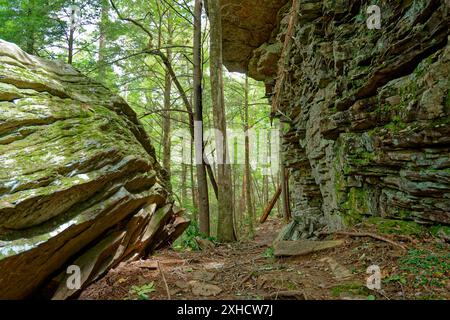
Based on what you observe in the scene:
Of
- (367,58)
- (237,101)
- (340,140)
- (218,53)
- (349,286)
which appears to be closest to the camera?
(349,286)

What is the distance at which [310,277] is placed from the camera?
3.90 metres

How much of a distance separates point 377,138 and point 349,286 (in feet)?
10.4

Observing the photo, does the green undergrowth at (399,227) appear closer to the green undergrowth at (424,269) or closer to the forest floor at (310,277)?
the forest floor at (310,277)

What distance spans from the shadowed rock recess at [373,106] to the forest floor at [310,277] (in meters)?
0.95

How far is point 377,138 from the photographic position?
544cm

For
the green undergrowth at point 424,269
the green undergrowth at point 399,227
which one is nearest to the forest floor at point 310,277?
the green undergrowth at point 424,269

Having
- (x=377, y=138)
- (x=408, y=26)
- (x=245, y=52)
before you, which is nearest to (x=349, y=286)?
(x=377, y=138)

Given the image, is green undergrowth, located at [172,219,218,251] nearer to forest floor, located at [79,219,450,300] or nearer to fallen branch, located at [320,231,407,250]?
forest floor, located at [79,219,450,300]

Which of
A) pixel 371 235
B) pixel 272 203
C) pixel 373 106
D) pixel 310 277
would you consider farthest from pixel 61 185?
pixel 272 203

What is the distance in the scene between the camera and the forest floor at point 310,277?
3248mm

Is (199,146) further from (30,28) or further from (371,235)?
(30,28)

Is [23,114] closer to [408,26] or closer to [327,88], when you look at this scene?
[408,26]

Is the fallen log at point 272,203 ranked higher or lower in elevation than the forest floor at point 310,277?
lower

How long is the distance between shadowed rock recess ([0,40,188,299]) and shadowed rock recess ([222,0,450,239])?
14.7 feet
